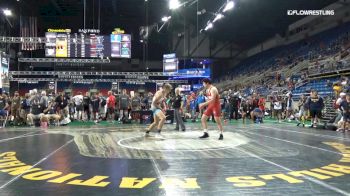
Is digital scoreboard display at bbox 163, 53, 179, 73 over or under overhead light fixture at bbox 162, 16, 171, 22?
under

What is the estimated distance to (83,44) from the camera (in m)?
21.8

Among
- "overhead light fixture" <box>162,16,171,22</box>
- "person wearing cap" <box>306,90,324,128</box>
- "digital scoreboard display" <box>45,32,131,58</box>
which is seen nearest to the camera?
"person wearing cap" <box>306,90,324,128</box>

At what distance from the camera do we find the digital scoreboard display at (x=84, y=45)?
70.5 ft

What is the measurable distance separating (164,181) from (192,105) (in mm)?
16413

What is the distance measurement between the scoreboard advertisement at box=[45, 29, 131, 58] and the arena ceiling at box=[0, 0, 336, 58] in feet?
18.8

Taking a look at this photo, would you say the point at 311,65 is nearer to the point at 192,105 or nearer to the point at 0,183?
the point at 192,105

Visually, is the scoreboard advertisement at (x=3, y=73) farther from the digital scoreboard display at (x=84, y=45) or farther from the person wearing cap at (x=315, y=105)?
the person wearing cap at (x=315, y=105)

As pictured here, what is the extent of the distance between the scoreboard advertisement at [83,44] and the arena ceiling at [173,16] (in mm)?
5743

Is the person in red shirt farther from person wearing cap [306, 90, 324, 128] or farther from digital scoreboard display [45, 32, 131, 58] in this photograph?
person wearing cap [306, 90, 324, 128]

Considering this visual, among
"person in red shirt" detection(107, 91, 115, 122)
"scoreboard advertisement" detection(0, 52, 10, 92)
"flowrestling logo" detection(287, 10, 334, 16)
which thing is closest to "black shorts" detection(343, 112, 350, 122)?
"person in red shirt" detection(107, 91, 115, 122)

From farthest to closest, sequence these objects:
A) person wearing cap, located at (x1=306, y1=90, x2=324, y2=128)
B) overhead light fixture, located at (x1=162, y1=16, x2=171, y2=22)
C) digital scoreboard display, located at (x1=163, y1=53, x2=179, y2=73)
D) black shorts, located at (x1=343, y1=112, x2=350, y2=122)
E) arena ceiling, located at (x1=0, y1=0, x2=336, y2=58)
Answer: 1. overhead light fixture, located at (x1=162, y1=16, x2=171, y2=22)
2. digital scoreboard display, located at (x1=163, y1=53, x2=179, y2=73)
3. arena ceiling, located at (x1=0, y1=0, x2=336, y2=58)
4. person wearing cap, located at (x1=306, y1=90, x2=324, y2=128)
5. black shorts, located at (x1=343, y1=112, x2=350, y2=122)

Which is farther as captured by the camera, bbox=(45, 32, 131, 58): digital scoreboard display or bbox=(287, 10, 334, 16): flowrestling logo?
bbox=(287, 10, 334, 16): flowrestling logo

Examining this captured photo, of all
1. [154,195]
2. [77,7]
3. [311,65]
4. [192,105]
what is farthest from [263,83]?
[154,195]

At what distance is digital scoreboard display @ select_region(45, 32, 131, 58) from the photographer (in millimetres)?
21500
